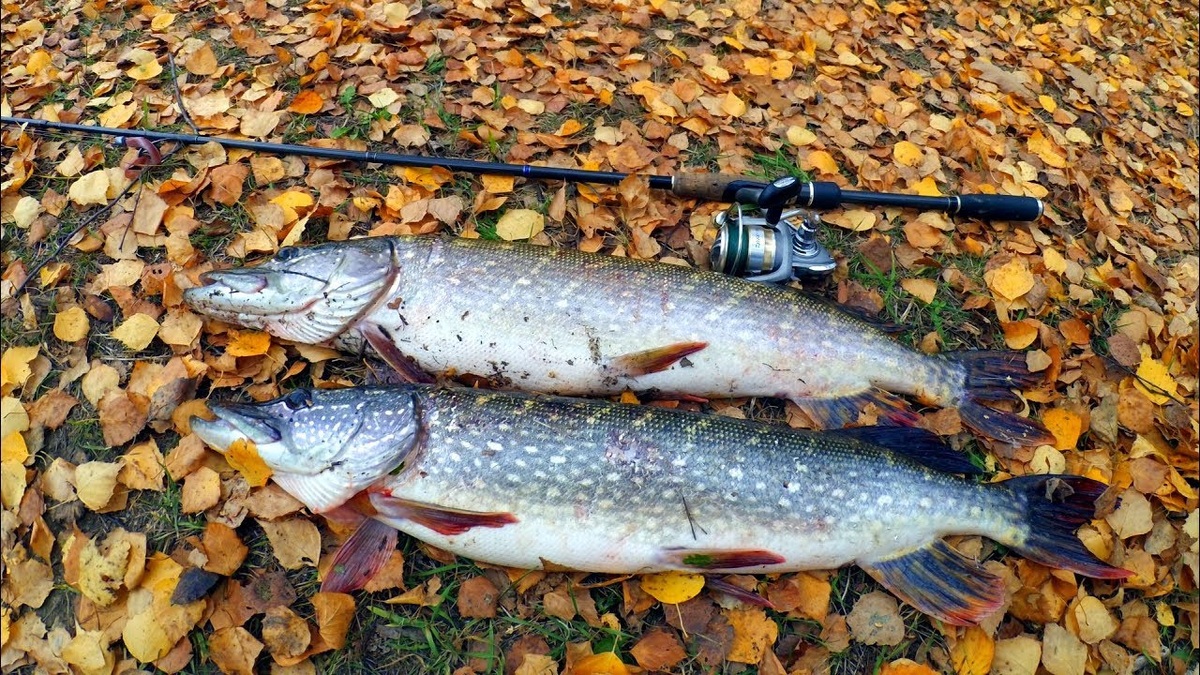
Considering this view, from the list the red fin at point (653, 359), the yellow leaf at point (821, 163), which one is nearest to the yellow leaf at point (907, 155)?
the yellow leaf at point (821, 163)

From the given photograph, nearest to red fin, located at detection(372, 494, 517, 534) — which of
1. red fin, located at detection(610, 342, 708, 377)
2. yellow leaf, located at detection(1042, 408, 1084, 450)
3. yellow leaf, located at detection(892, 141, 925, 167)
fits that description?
red fin, located at detection(610, 342, 708, 377)

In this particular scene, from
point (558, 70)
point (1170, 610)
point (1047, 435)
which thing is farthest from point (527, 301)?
point (1170, 610)

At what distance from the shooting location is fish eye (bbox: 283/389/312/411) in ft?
8.27

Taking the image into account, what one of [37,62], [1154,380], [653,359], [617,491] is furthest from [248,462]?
[1154,380]

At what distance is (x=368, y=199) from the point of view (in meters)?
3.37

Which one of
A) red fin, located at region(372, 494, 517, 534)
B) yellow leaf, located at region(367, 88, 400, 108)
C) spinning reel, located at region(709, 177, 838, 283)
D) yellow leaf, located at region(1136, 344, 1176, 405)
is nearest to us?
red fin, located at region(372, 494, 517, 534)

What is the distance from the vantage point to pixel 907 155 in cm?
398

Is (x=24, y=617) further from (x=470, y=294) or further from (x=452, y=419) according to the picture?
(x=470, y=294)

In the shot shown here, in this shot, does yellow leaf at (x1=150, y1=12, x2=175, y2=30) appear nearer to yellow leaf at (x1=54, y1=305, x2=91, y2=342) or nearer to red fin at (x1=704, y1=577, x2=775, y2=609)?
yellow leaf at (x1=54, y1=305, x2=91, y2=342)

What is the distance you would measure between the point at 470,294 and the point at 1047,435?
267 centimetres

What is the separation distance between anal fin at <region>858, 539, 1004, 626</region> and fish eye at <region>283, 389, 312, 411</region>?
7.46ft

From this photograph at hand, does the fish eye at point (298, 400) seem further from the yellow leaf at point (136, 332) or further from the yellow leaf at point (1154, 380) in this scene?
the yellow leaf at point (1154, 380)

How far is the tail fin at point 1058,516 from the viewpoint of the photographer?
104 inches

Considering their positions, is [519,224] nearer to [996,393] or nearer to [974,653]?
[996,393]
